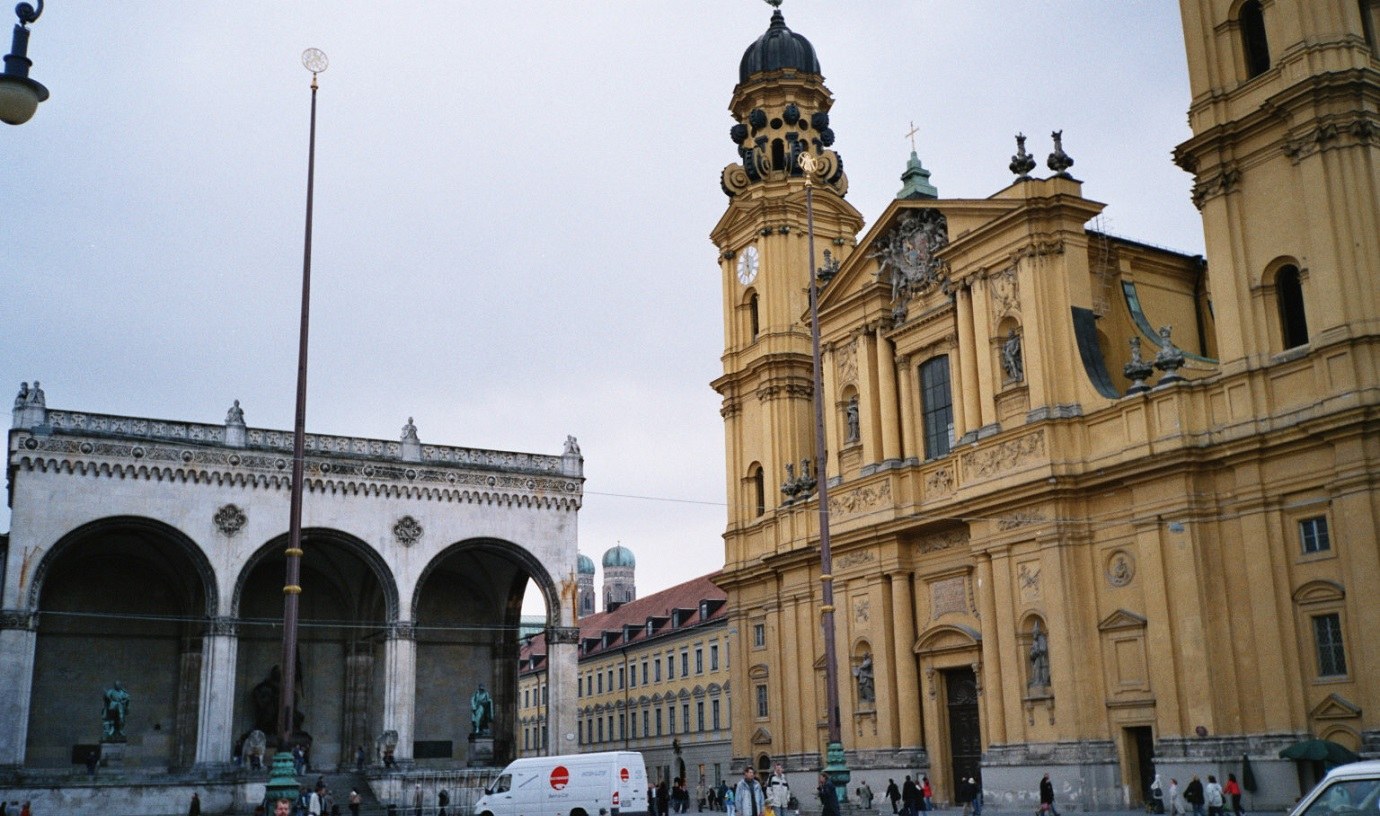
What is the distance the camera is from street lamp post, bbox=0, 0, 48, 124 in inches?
362

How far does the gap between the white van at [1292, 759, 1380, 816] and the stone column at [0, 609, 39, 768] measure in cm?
3640

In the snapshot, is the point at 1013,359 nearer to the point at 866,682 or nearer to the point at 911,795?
the point at 866,682

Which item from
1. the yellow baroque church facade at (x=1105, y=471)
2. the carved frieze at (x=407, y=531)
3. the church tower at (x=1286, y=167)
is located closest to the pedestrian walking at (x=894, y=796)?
the yellow baroque church facade at (x=1105, y=471)

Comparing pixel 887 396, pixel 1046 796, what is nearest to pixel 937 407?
pixel 887 396

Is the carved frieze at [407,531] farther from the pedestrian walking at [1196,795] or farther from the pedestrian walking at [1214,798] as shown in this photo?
the pedestrian walking at [1214,798]

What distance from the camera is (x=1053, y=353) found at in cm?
3216

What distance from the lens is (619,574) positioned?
13850cm

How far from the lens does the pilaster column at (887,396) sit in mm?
37438

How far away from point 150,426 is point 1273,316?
3159 centimetres

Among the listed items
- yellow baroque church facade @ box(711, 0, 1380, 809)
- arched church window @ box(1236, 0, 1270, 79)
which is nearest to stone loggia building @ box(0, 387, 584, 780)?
yellow baroque church facade @ box(711, 0, 1380, 809)

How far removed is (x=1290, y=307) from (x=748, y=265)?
21.8m

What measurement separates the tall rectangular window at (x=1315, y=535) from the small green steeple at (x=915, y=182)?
16.5m

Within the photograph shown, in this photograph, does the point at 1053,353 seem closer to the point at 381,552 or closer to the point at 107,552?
the point at 381,552

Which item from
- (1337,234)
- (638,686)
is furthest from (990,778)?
(638,686)
